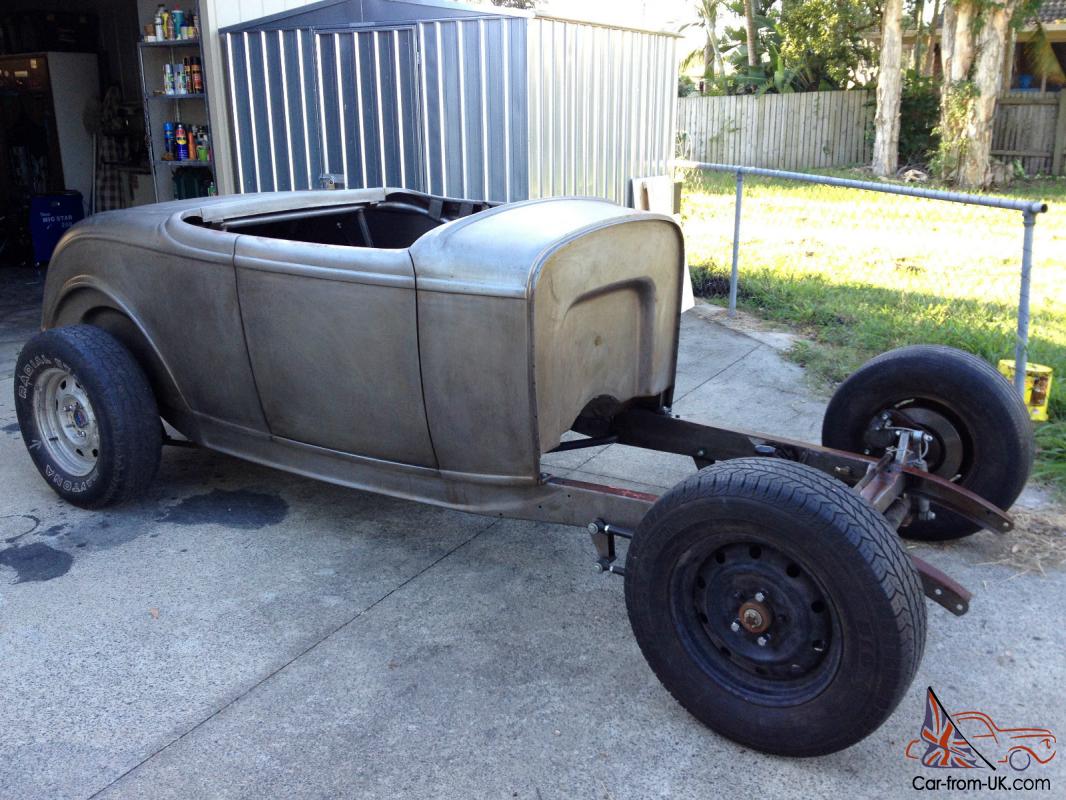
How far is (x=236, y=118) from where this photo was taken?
820 centimetres

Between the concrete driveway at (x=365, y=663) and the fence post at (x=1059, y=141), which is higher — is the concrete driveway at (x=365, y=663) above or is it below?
below

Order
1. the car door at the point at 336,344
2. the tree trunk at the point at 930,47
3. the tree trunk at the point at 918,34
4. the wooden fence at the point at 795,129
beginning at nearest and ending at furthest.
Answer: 1. the car door at the point at 336,344
2. the tree trunk at the point at 918,34
3. the wooden fence at the point at 795,129
4. the tree trunk at the point at 930,47

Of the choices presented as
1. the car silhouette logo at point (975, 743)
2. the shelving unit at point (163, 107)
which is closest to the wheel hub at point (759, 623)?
the car silhouette logo at point (975, 743)

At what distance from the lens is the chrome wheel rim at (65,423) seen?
4.32 meters

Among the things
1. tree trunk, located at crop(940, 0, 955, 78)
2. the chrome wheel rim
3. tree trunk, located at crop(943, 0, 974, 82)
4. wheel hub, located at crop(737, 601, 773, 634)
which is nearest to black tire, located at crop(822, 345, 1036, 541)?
wheel hub, located at crop(737, 601, 773, 634)

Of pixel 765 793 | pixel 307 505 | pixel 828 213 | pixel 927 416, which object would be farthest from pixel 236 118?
pixel 828 213

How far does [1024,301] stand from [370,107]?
16.4ft

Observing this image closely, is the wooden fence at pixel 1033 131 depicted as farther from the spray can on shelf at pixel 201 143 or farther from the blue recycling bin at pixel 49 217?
the blue recycling bin at pixel 49 217

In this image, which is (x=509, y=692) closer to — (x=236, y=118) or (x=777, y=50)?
(x=236, y=118)

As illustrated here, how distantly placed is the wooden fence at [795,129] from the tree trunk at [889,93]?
2960 millimetres

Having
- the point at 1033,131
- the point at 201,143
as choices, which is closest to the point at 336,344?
the point at 201,143

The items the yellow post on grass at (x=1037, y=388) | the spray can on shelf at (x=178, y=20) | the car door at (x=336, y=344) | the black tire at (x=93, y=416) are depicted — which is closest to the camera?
the car door at (x=336, y=344)

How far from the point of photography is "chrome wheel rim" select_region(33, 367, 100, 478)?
4320 mm

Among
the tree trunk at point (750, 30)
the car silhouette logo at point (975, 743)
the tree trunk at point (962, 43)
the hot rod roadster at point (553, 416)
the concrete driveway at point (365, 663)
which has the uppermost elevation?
the tree trunk at point (750, 30)
